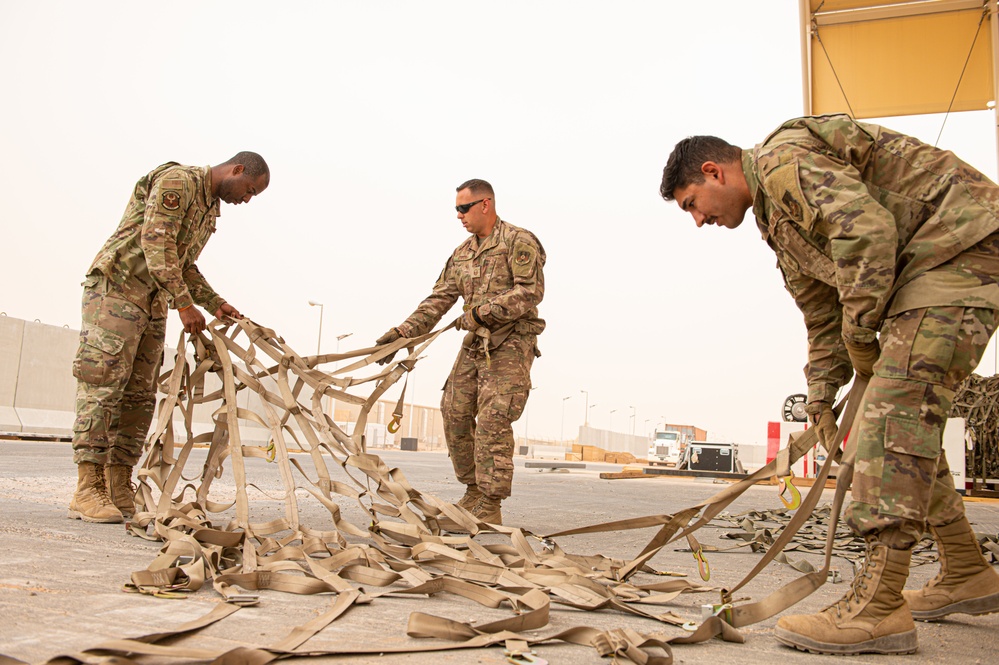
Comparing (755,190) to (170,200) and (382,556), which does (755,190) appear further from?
(170,200)

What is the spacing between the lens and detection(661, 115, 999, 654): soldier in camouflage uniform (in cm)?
207

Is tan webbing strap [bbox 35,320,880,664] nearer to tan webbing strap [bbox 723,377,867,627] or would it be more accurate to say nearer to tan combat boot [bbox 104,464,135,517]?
tan webbing strap [bbox 723,377,867,627]

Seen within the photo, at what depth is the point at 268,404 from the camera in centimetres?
355

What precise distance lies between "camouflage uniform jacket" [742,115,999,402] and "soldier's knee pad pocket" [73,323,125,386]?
3196mm

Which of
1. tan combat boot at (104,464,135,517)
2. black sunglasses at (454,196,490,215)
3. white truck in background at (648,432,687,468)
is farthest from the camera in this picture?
white truck in background at (648,432,687,468)

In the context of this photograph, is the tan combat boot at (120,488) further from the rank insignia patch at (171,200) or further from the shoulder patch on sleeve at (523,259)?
the shoulder patch on sleeve at (523,259)

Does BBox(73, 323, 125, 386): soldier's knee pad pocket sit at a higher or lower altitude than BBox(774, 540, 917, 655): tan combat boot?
higher

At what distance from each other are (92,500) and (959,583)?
3.88m

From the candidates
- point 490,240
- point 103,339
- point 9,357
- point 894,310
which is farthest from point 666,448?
point 894,310

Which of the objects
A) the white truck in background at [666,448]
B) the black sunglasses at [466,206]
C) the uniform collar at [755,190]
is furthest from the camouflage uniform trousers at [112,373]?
the white truck in background at [666,448]

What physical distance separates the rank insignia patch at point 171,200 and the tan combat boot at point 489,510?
7.66ft

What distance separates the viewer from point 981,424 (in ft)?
32.7

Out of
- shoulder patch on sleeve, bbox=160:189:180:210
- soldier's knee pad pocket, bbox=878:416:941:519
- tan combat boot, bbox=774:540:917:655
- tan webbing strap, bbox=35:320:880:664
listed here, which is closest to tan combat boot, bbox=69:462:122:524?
tan webbing strap, bbox=35:320:880:664

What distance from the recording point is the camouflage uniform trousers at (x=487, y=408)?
4.54 m
